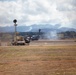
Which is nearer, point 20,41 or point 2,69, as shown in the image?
point 2,69

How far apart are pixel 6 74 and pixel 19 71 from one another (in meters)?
1.22

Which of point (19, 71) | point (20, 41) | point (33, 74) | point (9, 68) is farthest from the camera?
point (20, 41)

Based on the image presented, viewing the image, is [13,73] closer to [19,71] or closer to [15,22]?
[19,71]

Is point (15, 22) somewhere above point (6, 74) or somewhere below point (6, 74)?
above

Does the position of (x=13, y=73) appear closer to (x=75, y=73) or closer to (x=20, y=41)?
(x=75, y=73)

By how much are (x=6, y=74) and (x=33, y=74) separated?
5.50 feet

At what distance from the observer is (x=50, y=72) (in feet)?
55.2

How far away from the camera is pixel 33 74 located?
53.2ft

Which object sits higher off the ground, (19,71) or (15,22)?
(15,22)

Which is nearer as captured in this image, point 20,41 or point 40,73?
point 40,73

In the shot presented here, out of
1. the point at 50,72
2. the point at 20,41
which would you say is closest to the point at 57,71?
the point at 50,72

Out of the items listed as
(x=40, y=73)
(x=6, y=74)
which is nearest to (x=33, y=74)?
(x=40, y=73)

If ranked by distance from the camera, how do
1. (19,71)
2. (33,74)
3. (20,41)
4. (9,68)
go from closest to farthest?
(33,74) < (19,71) < (9,68) < (20,41)

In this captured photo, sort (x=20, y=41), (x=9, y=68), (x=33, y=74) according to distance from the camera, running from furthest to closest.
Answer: (x=20, y=41) < (x=9, y=68) < (x=33, y=74)
